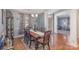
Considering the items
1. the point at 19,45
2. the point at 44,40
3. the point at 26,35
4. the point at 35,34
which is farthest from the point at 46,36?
the point at 19,45

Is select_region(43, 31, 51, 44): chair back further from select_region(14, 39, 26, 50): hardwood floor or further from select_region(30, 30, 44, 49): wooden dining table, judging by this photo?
select_region(14, 39, 26, 50): hardwood floor

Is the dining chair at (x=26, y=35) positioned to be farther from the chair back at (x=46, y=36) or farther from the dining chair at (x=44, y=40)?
the chair back at (x=46, y=36)

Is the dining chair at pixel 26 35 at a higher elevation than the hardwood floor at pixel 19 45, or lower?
higher

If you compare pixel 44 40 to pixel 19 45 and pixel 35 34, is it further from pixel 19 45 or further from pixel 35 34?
pixel 19 45

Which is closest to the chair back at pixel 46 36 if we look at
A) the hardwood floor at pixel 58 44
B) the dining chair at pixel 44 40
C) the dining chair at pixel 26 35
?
the dining chair at pixel 44 40

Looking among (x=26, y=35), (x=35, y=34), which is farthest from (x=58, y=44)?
(x=26, y=35)

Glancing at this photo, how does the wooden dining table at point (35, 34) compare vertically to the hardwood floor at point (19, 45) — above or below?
above

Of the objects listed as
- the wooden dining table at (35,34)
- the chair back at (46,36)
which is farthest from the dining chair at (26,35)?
the chair back at (46,36)

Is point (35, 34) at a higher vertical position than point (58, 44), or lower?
higher

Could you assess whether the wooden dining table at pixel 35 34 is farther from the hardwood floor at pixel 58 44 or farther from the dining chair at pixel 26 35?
the hardwood floor at pixel 58 44
